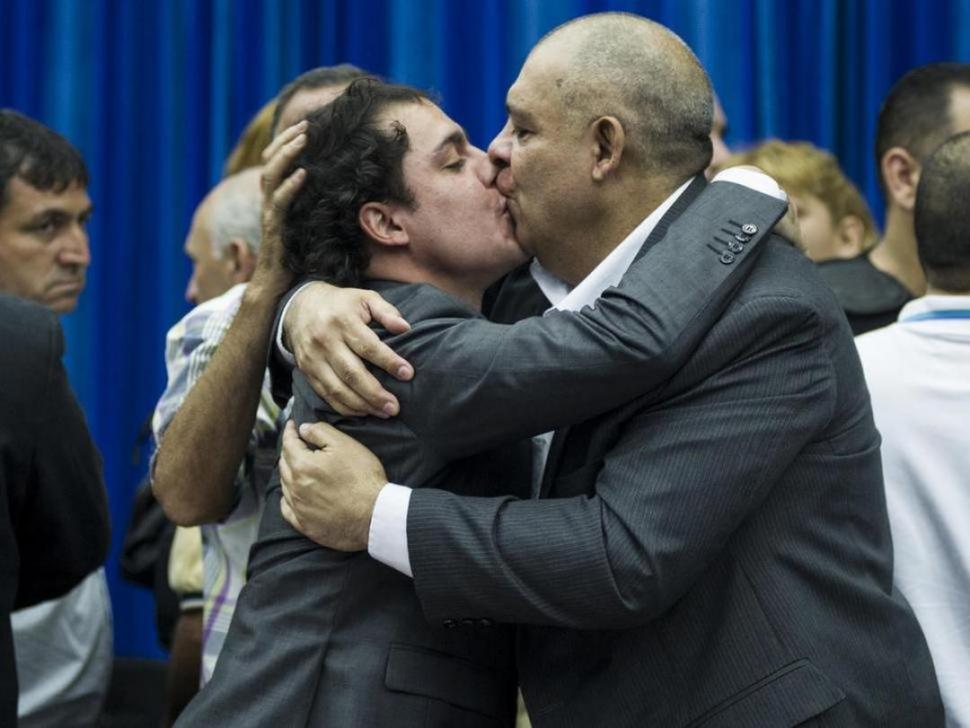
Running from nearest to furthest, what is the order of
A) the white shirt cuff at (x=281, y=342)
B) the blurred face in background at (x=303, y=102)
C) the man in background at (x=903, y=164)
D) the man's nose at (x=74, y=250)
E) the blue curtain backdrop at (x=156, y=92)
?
the white shirt cuff at (x=281, y=342)
the blurred face in background at (x=303, y=102)
the man in background at (x=903, y=164)
the man's nose at (x=74, y=250)
the blue curtain backdrop at (x=156, y=92)

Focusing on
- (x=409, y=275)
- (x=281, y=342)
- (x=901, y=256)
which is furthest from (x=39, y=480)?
(x=901, y=256)

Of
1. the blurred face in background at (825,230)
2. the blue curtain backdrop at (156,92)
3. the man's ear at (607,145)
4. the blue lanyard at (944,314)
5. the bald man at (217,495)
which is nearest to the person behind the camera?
the man's ear at (607,145)

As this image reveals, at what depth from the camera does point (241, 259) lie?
126 inches

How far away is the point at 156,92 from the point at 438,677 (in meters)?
3.39

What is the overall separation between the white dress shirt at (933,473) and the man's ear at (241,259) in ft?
4.67

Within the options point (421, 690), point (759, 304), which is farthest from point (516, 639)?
point (759, 304)

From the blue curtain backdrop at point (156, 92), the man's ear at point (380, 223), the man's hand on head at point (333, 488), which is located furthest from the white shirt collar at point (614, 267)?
the blue curtain backdrop at point (156, 92)

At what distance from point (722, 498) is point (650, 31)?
65 centimetres

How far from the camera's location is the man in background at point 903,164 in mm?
3068

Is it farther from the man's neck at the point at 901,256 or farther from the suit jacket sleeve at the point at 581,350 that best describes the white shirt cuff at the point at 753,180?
the man's neck at the point at 901,256

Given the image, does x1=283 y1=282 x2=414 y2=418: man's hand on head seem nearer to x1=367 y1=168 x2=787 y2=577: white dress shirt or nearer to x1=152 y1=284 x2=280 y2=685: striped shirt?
x1=367 y1=168 x2=787 y2=577: white dress shirt

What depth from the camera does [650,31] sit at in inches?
80.0

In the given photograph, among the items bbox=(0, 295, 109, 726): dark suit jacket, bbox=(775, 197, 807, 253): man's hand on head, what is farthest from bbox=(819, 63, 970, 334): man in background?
→ bbox=(0, 295, 109, 726): dark suit jacket

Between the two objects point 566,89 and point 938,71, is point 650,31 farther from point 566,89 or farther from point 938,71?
point 938,71
